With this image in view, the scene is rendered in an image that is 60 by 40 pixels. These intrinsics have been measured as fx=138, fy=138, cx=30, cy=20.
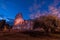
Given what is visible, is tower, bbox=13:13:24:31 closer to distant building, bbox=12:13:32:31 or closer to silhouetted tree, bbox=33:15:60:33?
distant building, bbox=12:13:32:31

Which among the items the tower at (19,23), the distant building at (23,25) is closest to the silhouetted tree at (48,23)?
the distant building at (23,25)

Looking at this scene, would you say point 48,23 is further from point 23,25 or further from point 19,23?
point 19,23

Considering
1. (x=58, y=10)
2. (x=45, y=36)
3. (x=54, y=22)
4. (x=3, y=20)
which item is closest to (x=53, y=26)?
(x=54, y=22)

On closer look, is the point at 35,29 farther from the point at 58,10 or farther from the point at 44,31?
the point at 58,10

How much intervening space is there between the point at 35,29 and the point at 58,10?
599 cm

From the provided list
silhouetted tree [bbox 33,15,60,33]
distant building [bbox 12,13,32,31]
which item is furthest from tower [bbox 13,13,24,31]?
silhouetted tree [bbox 33,15,60,33]

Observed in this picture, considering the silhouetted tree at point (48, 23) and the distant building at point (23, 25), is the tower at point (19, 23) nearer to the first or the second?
the distant building at point (23, 25)

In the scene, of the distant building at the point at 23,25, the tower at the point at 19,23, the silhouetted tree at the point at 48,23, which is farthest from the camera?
the tower at the point at 19,23

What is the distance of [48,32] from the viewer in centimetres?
1554

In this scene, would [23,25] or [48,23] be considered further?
[23,25]

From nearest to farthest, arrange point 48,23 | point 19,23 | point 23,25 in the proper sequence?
1. point 48,23
2. point 23,25
3. point 19,23

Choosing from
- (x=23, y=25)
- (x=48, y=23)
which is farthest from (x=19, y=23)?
(x=48, y=23)

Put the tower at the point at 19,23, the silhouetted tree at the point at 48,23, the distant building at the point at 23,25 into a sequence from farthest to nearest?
the tower at the point at 19,23, the distant building at the point at 23,25, the silhouetted tree at the point at 48,23

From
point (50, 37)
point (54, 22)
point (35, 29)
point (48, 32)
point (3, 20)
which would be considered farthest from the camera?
point (3, 20)
